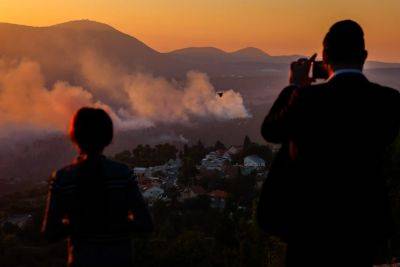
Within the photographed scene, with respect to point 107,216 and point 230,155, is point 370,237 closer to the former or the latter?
point 107,216

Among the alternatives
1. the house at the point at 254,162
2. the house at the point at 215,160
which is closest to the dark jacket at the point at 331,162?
the house at the point at 254,162

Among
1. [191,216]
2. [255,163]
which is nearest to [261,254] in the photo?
[191,216]

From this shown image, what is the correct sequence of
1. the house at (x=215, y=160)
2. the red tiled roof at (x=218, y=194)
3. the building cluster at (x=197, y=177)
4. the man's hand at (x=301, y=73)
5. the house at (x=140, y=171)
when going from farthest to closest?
1. the house at (x=215, y=160)
2. the house at (x=140, y=171)
3. the red tiled roof at (x=218, y=194)
4. the building cluster at (x=197, y=177)
5. the man's hand at (x=301, y=73)

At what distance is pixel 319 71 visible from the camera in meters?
3.47

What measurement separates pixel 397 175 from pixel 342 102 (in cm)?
2035

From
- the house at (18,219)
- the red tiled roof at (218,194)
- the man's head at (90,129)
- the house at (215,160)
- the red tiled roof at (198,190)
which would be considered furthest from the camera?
the house at (215,160)

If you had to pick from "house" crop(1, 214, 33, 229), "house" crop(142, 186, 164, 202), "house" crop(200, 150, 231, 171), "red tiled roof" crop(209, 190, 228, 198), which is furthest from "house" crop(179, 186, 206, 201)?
"house" crop(1, 214, 33, 229)

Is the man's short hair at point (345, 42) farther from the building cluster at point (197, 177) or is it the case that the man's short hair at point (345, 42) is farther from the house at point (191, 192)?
the house at point (191, 192)

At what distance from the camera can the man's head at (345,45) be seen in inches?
128

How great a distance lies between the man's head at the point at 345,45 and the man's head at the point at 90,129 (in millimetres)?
1276

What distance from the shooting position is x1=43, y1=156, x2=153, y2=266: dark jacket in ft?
10.4

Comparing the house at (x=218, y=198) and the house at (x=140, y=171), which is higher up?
the house at (x=218, y=198)

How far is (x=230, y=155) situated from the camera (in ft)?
350

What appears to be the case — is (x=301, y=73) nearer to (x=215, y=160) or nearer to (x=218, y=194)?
(x=218, y=194)
